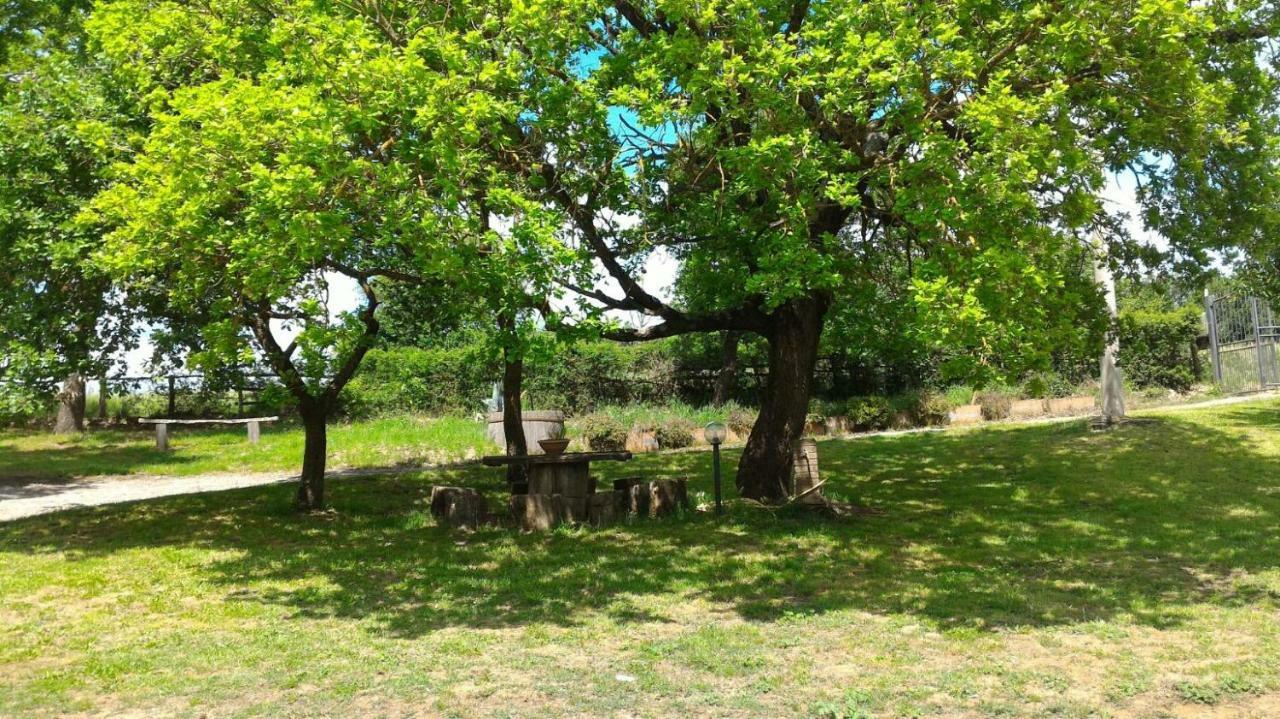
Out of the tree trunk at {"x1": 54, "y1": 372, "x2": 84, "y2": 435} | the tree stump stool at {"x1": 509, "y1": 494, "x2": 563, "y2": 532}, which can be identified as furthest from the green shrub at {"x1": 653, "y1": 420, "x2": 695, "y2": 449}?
the tree trunk at {"x1": 54, "y1": 372, "x2": 84, "y2": 435}

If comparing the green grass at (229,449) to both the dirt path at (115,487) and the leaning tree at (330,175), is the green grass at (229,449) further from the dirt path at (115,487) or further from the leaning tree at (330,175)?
the leaning tree at (330,175)

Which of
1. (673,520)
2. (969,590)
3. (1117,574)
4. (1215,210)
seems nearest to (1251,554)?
(1117,574)

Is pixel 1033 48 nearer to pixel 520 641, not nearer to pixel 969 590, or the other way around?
pixel 969 590

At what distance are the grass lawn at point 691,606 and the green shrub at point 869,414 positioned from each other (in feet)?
20.7

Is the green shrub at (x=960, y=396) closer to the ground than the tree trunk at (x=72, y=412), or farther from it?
closer to the ground

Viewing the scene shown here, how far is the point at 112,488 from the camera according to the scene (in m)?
15.3

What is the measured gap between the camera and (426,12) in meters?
8.85

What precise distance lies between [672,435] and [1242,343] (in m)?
12.4

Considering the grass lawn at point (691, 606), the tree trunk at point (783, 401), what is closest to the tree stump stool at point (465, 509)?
the grass lawn at point (691, 606)

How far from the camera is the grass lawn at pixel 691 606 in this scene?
16.3ft

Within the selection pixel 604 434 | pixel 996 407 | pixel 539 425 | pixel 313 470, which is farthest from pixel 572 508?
pixel 996 407

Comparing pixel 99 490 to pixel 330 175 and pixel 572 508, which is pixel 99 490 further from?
pixel 330 175

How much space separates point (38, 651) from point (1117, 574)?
8063 mm

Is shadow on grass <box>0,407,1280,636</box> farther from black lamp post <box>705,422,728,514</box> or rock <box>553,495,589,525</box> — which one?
rock <box>553,495,589,525</box>
